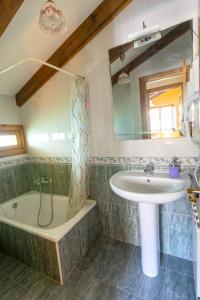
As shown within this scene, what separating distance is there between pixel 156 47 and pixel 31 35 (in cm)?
118

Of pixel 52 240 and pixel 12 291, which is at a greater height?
pixel 52 240

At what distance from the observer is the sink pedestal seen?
1.42 meters

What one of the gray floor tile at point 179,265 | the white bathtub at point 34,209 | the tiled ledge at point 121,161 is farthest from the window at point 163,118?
the gray floor tile at point 179,265

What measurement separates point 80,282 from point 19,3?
2.32 metres

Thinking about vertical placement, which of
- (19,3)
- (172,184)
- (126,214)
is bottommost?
(126,214)

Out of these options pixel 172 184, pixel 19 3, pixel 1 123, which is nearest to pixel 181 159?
pixel 172 184

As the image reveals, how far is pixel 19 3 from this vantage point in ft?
4.03

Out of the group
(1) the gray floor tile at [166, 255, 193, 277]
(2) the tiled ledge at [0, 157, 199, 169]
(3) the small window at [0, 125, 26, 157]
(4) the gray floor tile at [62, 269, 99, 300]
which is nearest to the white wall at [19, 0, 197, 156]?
(2) the tiled ledge at [0, 157, 199, 169]

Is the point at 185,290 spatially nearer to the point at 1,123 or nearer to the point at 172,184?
the point at 172,184

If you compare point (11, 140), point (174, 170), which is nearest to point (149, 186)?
point (174, 170)

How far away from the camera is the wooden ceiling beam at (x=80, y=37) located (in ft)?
5.05

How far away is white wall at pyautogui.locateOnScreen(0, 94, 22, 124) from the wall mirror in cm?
149

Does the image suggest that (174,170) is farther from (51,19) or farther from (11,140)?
(11,140)

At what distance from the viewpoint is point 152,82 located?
1.58 m
